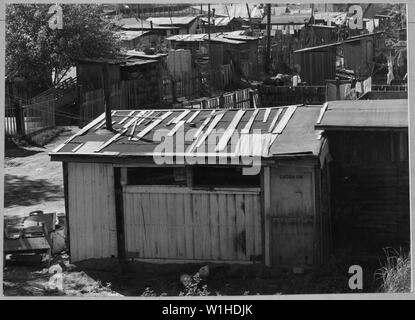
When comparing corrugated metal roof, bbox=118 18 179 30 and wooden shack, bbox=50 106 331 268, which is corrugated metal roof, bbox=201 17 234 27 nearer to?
corrugated metal roof, bbox=118 18 179 30

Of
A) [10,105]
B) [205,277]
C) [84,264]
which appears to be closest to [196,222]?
[205,277]

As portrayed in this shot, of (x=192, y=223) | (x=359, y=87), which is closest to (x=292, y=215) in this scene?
(x=192, y=223)

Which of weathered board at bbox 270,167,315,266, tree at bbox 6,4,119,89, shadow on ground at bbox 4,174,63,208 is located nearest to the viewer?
weathered board at bbox 270,167,315,266

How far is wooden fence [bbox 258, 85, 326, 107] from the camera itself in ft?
60.6

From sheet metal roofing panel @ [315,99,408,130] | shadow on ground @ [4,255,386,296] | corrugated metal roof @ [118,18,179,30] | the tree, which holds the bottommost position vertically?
shadow on ground @ [4,255,386,296]

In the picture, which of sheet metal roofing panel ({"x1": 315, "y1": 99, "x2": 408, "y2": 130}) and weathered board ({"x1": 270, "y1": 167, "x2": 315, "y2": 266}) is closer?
weathered board ({"x1": 270, "y1": 167, "x2": 315, "y2": 266})

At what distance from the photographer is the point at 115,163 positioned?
28.7 ft

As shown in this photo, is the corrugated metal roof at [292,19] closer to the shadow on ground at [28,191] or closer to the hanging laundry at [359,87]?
the hanging laundry at [359,87]

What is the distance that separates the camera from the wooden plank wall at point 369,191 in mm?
8961

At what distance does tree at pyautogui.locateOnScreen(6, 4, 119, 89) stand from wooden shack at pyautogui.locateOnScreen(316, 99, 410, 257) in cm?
926

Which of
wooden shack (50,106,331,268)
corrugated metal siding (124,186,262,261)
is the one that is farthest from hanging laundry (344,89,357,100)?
corrugated metal siding (124,186,262,261)

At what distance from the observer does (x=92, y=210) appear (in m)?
9.05

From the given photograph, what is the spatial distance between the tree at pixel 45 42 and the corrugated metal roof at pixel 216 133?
25.1 feet
